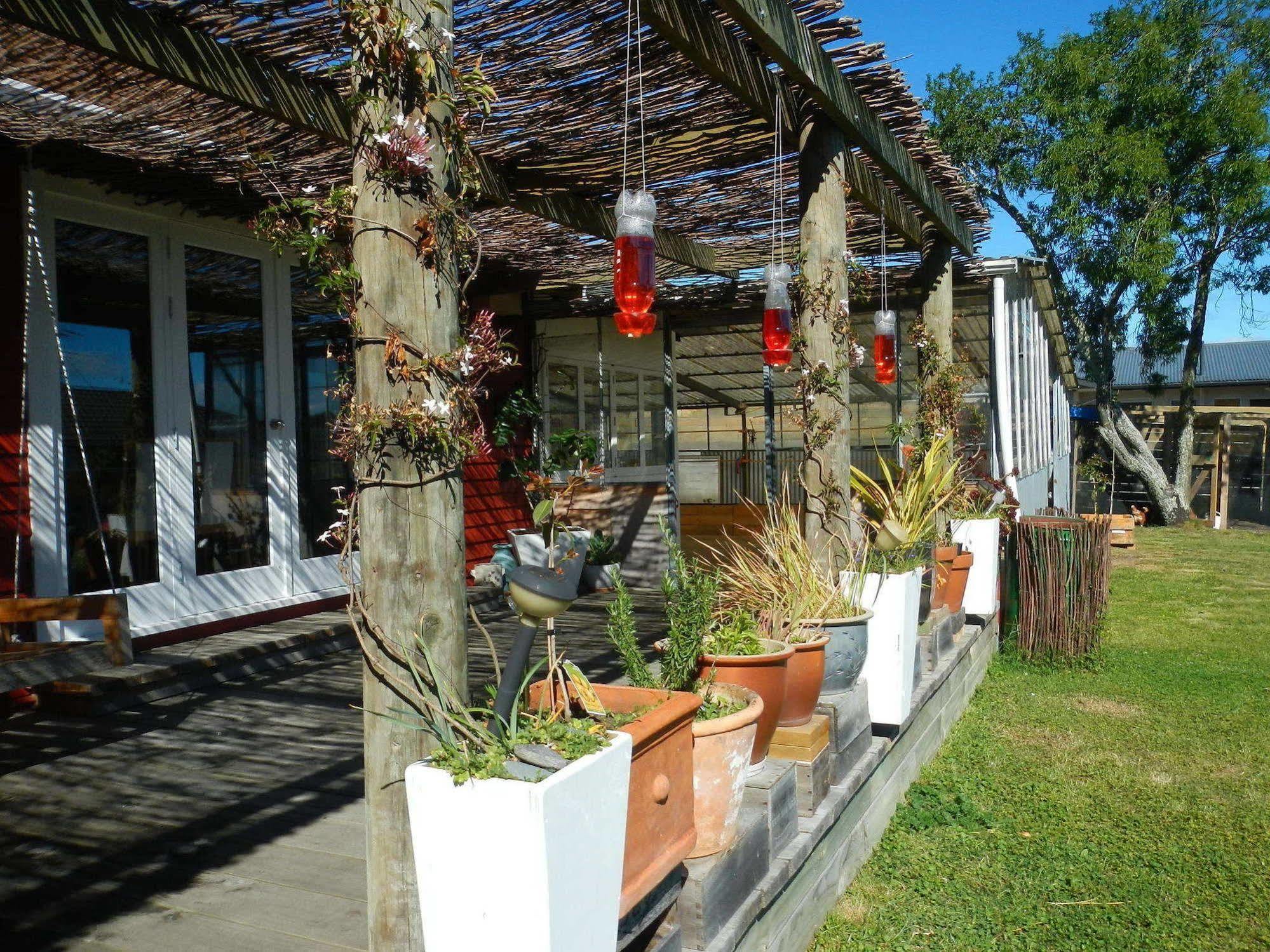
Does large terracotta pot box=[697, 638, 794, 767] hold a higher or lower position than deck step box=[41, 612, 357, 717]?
higher

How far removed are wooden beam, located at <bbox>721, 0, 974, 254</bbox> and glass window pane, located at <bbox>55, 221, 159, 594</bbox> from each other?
356cm

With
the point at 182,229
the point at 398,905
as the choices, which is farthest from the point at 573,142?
the point at 398,905

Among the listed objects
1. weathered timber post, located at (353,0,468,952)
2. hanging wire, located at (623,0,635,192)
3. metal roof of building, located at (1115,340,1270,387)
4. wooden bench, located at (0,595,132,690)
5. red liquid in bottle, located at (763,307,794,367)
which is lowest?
wooden bench, located at (0,595,132,690)

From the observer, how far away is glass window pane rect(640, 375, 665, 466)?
9.95 meters

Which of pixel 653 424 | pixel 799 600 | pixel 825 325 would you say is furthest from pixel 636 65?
pixel 653 424

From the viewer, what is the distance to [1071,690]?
606 cm

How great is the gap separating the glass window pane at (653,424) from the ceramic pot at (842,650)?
6.22 m

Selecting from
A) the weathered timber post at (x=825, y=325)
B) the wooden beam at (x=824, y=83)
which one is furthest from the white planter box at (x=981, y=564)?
the weathered timber post at (x=825, y=325)

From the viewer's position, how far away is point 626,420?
991 centimetres

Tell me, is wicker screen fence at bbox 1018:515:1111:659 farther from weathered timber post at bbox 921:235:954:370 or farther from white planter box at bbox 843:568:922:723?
white planter box at bbox 843:568:922:723

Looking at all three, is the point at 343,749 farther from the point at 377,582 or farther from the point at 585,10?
the point at 585,10

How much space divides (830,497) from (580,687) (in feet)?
7.50

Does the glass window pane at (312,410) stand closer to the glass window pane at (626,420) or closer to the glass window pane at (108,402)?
the glass window pane at (108,402)

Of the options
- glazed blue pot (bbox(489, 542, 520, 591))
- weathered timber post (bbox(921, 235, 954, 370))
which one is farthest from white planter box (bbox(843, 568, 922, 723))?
glazed blue pot (bbox(489, 542, 520, 591))
